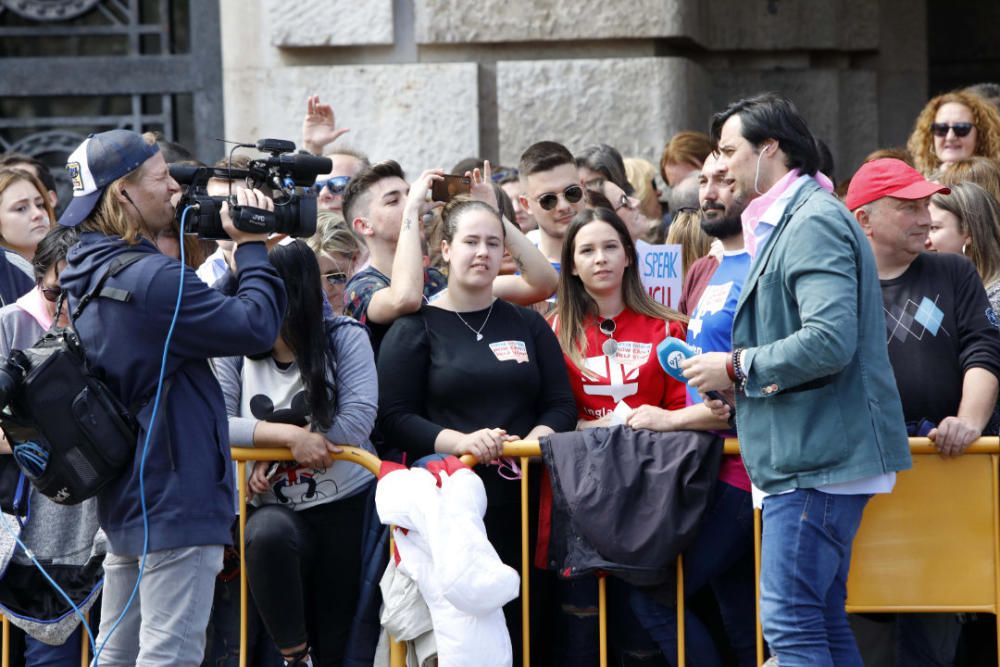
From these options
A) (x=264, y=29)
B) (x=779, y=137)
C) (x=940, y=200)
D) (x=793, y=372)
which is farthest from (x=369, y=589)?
(x=264, y=29)

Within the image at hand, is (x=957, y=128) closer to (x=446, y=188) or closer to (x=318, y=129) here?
(x=446, y=188)

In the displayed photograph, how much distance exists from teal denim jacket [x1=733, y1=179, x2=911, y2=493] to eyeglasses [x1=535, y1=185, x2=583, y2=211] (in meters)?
1.88

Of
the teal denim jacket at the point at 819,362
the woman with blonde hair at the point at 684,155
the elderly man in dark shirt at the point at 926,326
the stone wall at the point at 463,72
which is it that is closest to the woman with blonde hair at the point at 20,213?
the stone wall at the point at 463,72

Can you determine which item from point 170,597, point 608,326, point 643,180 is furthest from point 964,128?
point 170,597

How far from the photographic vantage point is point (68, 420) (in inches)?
157

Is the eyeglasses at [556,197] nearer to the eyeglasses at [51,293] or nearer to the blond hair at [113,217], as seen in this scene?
the eyeglasses at [51,293]

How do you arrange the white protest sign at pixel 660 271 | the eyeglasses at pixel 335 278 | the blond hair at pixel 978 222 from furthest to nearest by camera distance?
the white protest sign at pixel 660 271 → the eyeglasses at pixel 335 278 → the blond hair at pixel 978 222

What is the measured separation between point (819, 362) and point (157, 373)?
1.80 metres

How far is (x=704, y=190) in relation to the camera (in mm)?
4707

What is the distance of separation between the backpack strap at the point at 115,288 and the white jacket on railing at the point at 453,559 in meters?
1.03

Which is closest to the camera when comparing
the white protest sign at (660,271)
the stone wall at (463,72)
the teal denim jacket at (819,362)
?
the teal denim jacket at (819,362)

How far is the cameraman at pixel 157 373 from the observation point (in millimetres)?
4043

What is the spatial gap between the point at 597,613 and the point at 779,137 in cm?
167

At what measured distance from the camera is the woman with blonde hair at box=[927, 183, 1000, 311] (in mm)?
5332
